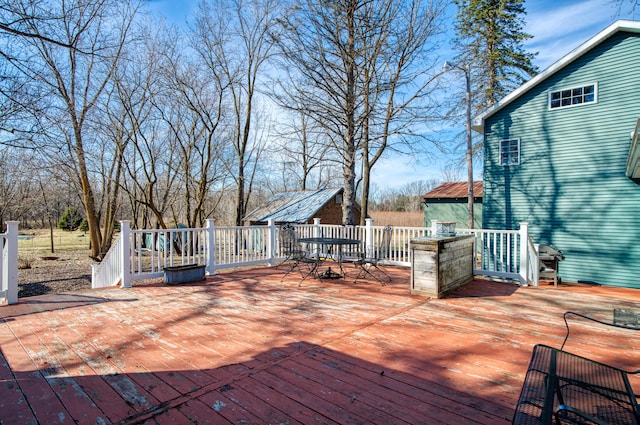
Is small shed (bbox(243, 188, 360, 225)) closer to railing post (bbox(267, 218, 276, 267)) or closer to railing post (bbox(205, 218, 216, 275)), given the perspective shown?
railing post (bbox(267, 218, 276, 267))

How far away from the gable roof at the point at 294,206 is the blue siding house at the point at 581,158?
9.32 m

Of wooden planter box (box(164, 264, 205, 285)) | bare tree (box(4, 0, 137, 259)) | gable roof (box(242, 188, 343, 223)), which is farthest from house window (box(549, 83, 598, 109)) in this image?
bare tree (box(4, 0, 137, 259))

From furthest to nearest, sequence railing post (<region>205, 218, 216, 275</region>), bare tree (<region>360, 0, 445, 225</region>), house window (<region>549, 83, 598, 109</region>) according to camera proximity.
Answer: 1. bare tree (<region>360, 0, 445, 225</region>)
2. house window (<region>549, 83, 598, 109</region>)
3. railing post (<region>205, 218, 216, 275</region>)

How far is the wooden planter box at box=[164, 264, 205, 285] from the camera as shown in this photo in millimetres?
5981

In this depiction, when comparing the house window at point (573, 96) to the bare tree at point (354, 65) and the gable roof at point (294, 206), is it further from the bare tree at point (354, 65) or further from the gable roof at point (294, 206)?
the gable roof at point (294, 206)

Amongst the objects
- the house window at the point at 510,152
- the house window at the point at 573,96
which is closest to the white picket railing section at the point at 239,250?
the house window at the point at 510,152

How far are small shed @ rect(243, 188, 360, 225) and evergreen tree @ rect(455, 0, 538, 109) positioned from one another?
8.83m

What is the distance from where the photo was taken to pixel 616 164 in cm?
868

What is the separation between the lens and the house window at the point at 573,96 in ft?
29.9

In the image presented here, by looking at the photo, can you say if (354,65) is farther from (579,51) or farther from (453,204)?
(453,204)

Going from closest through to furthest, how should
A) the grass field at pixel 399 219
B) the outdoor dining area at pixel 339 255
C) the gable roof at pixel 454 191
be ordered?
the outdoor dining area at pixel 339 255 → the gable roof at pixel 454 191 → the grass field at pixel 399 219

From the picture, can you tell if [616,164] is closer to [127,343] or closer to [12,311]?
[127,343]

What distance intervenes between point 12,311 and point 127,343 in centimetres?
220

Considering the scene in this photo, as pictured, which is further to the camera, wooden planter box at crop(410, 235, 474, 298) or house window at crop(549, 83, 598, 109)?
house window at crop(549, 83, 598, 109)
